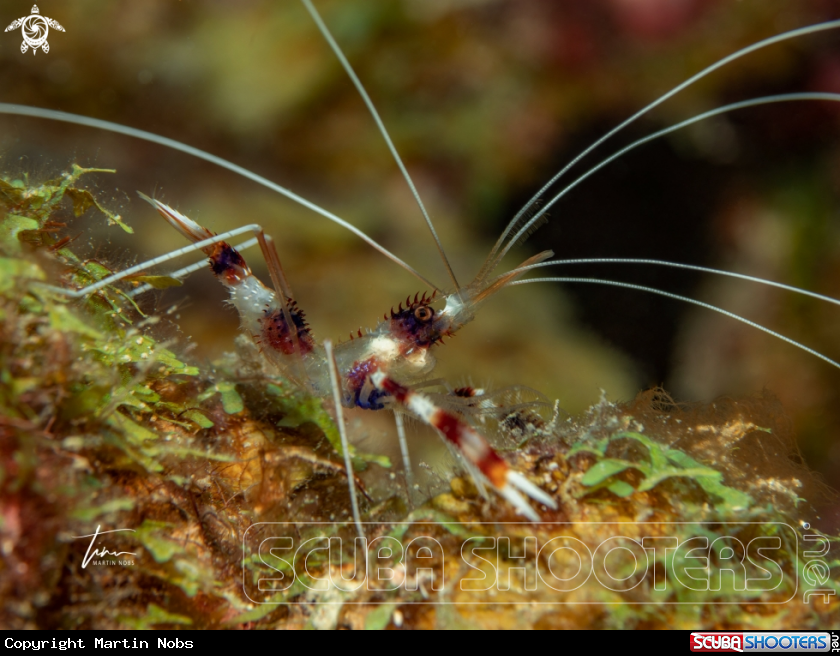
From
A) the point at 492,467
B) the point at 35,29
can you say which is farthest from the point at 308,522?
the point at 35,29

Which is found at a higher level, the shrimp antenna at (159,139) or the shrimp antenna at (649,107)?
the shrimp antenna at (649,107)

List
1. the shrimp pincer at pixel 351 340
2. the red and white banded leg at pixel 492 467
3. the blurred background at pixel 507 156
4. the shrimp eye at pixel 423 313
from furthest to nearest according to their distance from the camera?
1. the blurred background at pixel 507 156
2. the shrimp eye at pixel 423 313
3. the shrimp pincer at pixel 351 340
4. the red and white banded leg at pixel 492 467

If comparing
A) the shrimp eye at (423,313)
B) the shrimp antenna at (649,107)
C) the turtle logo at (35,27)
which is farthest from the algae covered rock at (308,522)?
the turtle logo at (35,27)

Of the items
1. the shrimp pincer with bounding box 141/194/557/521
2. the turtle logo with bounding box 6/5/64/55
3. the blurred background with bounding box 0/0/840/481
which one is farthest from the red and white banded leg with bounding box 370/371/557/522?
the turtle logo with bounding box 6/5/64/55

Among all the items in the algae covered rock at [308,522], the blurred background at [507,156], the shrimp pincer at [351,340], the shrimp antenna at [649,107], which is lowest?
the algae covered rock at [308,522]

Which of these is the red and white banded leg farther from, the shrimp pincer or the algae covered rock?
the shrimp pincer

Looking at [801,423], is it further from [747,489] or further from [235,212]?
[235,212]

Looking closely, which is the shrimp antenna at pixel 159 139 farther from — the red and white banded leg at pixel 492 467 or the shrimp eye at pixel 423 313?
the red and white banded leg at pixel 492 467

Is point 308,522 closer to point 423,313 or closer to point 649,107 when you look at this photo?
point 423,313
